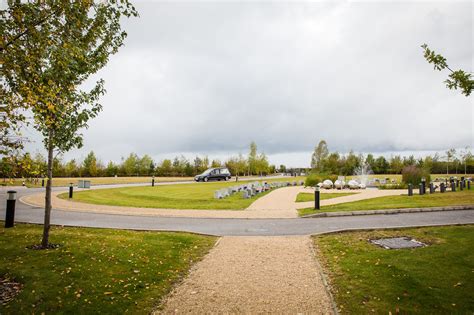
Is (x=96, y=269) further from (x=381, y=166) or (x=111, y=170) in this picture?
(x=381, y=166)

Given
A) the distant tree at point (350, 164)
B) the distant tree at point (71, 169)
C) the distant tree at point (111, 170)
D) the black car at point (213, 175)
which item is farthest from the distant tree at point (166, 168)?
the distant tree at point (350, 164)

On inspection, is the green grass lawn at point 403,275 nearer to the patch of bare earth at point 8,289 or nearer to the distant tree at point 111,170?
the patch of bare earth at point 8,289

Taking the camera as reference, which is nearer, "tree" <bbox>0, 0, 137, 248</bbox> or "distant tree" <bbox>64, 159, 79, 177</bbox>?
A: "tree" <bbox>0, 0, 137, 248</bbox>

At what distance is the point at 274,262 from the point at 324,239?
2.91m

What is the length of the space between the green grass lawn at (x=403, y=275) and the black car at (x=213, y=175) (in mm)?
36956

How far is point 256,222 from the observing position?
12617 mm

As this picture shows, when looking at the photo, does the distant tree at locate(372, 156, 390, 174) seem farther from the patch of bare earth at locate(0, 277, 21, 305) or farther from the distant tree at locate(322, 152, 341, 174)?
the patch of bare earth at locate(0, 277, 21, 305)

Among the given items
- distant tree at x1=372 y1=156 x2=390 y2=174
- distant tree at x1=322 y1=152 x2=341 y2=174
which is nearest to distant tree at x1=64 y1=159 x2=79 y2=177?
distant tree at x1=322 y1=152 x2=341 y2=174

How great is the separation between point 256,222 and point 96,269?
7408 mm

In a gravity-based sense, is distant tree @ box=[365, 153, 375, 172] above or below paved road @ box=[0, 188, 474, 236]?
above

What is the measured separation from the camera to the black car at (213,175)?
44781 millimetres

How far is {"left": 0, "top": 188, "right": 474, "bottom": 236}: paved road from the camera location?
10.8 m

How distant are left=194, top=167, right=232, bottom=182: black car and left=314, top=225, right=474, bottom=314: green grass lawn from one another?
37.0m

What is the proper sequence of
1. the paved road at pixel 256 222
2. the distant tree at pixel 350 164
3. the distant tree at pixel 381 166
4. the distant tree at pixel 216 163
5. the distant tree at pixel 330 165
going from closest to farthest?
the paved road at pixel 256 222 → the distant tree at pixel 330 165 → the distant tree at pixel 350 164 → the distant tree at pixel 381 166 → the distant tree at pixel 216 163
